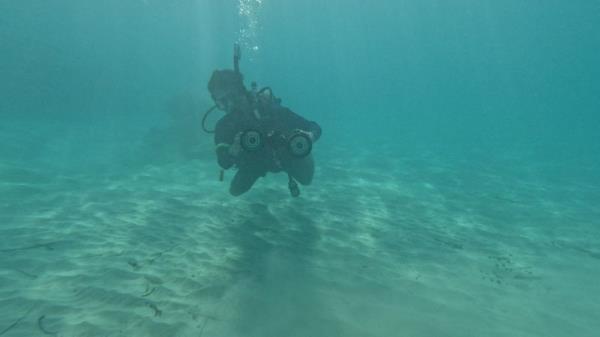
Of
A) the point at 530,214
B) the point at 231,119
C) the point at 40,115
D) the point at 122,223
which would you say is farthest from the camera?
the point at 40,115

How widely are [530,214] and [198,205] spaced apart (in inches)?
352

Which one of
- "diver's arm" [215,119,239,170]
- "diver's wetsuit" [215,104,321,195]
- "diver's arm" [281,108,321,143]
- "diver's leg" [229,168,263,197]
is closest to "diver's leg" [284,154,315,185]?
"diver's wetsuit" [215,104,321,195]

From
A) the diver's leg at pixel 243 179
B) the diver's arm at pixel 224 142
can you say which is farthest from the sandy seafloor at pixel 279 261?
the diver's arm at pixel 224 142

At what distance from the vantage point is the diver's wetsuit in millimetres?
7488

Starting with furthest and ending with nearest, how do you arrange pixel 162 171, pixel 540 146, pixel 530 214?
pixel 540 146 → pixel 162 171 → pixel 530 214

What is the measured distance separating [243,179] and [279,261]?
265cm

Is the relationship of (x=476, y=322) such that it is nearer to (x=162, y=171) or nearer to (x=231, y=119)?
(x=231, y=119)

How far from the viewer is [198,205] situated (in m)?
8.52

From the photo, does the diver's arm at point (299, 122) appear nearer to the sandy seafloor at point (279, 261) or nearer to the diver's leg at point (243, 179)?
the diver's leg at point (243, 179)

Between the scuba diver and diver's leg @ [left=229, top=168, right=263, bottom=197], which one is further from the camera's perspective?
diver's leg @ [left=229, top=168, right=263, bottom=197]

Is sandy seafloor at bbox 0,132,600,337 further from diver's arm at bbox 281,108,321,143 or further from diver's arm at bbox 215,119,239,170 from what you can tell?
diver's arm at bbox 281,108,321,143

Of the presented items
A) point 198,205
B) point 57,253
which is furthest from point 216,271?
point 198,205

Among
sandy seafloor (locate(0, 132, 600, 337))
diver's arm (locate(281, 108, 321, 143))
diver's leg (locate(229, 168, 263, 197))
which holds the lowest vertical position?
sandy seafloor (locate(0, 132, 600, 337))

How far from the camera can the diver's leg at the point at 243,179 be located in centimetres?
799
